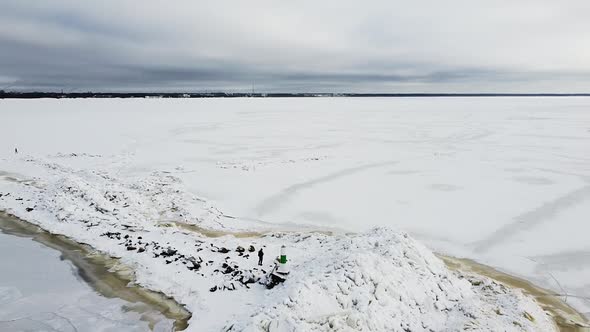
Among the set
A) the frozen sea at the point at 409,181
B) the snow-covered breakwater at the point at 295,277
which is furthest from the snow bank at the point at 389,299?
the frozen sea at the point at 409,181

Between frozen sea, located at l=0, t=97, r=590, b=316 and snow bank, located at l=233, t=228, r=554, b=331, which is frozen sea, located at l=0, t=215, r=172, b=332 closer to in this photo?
snow bank, located at l=233, t=228, r=554, b=331

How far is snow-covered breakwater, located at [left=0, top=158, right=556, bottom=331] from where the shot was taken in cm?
742

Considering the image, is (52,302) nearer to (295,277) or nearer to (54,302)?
(54,302)

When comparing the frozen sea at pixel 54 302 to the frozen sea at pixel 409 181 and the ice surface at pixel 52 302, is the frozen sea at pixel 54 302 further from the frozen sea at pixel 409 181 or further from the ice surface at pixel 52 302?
the frozen sea at pixel 409 181

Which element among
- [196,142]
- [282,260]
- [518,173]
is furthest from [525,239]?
[196,142]

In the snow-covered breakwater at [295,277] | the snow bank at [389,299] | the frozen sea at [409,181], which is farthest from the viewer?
the frozen sea at [409,181]

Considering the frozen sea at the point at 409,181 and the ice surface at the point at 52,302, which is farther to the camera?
the frozen sea at the point at 409,181

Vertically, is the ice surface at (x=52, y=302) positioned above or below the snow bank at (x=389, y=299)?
below

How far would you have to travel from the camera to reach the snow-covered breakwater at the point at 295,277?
7422mm

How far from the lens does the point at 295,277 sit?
28.5 feet

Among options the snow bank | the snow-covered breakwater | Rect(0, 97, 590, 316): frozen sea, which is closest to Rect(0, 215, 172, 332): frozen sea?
the snow-covered breakwater

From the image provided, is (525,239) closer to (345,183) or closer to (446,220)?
(446,220)

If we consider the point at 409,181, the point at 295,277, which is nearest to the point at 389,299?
the point at 295,277

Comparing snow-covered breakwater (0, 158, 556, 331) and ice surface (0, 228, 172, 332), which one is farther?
ice surface (0, 228, 172, 332)
